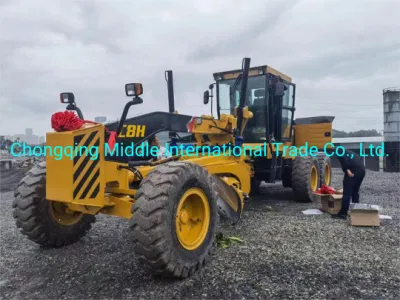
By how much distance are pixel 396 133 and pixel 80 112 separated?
58.1ft

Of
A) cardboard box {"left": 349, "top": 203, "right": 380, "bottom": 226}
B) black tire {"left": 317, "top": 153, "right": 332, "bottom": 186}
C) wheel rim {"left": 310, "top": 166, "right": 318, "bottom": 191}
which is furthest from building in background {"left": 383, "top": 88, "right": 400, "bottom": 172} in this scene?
cardboard box {"left": 349, "top": 203, "right": 380, "bottom": 226}

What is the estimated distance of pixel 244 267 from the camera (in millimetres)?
3951

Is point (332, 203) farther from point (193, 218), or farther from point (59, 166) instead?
point (59, 166)

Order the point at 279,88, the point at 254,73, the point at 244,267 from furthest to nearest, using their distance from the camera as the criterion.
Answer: the point at 254,73, the point at 279,88, the point at 244,267

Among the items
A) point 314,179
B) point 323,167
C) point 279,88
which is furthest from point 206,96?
point 323,167

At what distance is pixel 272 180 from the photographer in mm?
A: 7293

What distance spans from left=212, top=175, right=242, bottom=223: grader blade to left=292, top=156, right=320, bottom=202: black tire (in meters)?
2.55

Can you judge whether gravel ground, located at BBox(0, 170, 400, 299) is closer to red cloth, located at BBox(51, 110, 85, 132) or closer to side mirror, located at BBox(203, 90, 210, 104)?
red cloth, located at BBox(51, 110, 85, 132)

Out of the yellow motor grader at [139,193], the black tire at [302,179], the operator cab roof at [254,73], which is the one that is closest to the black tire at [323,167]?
the black tire at [302,179]

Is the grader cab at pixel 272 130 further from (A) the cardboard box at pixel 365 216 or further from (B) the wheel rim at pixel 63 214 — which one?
(B) the wheel rim at pixel 63 214

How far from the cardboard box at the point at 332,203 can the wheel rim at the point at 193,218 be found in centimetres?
332

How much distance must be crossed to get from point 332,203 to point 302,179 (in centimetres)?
116

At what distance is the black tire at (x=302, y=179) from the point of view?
25.0 feet

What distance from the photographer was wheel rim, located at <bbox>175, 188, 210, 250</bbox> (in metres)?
3.86
